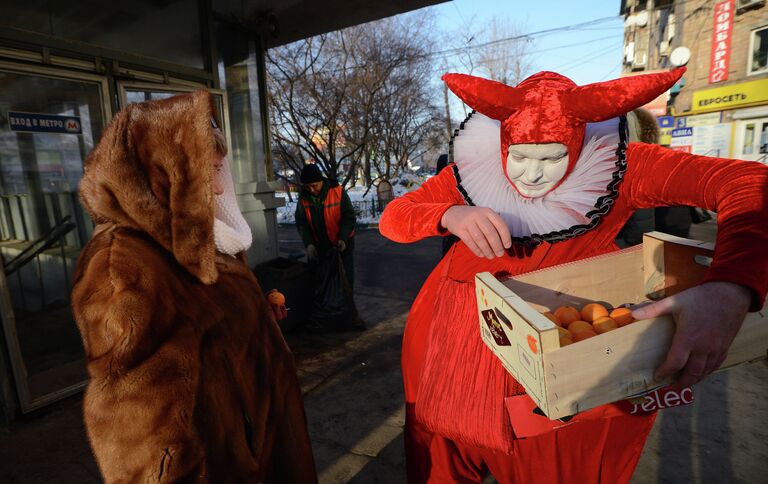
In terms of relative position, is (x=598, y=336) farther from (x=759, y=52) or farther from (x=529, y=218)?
(x=759, y=52)

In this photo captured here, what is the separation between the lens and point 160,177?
1144 mm

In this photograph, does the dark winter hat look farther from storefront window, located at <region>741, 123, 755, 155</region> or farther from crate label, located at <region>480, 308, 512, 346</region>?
storefront window, located at <region>741, 123, 755, 155</region>

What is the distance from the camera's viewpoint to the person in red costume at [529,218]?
1196mm

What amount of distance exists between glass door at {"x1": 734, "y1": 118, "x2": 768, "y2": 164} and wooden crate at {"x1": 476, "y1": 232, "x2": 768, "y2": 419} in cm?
1700

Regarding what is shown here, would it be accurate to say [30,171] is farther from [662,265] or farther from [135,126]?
[662,265]

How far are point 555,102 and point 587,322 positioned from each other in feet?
2.21

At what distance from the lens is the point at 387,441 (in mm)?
2607

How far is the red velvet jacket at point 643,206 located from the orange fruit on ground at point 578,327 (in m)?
0.29

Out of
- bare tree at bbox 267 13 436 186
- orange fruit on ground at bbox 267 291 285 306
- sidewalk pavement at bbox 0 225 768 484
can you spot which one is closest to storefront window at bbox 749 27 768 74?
bare tree at bbox 267 13 436 186

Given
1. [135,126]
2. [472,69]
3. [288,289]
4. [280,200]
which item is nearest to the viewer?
[135,126]

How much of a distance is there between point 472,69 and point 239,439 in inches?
720

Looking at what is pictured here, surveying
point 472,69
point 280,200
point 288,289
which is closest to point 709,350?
point 288,289

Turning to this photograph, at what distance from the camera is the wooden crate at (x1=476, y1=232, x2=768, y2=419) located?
33.4 inches

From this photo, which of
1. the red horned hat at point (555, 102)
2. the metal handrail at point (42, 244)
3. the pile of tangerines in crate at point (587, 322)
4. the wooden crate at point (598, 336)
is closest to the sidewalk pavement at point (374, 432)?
the metal handrail at point (42, 244)
